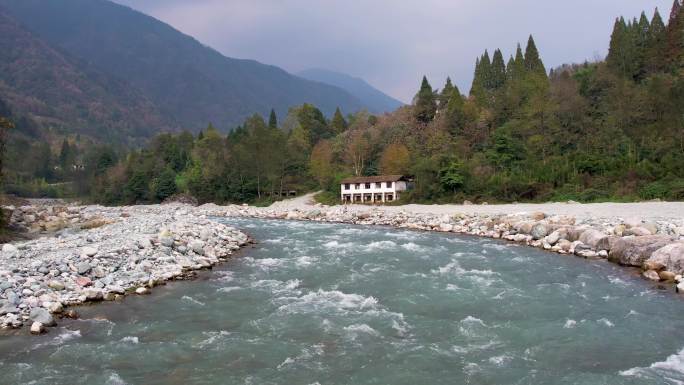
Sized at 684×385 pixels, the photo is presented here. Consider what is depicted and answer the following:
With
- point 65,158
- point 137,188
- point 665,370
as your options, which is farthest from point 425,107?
point 65,158

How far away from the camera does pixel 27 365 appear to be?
288 inches

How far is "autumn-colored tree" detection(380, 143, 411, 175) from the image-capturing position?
164 ft

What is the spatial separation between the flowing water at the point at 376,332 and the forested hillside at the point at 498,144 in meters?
23.1

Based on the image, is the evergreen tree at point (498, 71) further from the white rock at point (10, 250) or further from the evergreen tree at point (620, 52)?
the white rock at point (10, 250)

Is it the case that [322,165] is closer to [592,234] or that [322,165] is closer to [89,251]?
[592,234]

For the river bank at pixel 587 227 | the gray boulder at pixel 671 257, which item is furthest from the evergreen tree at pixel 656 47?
the gray boulder at pixel 671 257

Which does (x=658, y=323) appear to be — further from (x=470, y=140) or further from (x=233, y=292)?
(x=470, y=140)

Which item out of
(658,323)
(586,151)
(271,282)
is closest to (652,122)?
(586,151)

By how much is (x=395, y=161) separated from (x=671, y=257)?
37.9 m

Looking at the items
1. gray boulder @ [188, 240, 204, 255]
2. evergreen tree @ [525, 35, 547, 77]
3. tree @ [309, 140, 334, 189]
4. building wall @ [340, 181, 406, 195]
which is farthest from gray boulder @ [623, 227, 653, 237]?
evergreen tree @ [525, 35, 547, 77]

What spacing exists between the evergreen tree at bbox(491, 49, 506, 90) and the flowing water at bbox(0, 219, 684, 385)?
2146 inches

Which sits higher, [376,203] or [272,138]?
[272,138]

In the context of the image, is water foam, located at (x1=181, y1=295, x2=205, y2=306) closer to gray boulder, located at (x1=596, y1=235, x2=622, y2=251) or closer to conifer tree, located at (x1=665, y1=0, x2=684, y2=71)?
gray boulder, located at (x1=596, y1=235, x2=622, y2=251)

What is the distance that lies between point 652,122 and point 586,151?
521 cm
